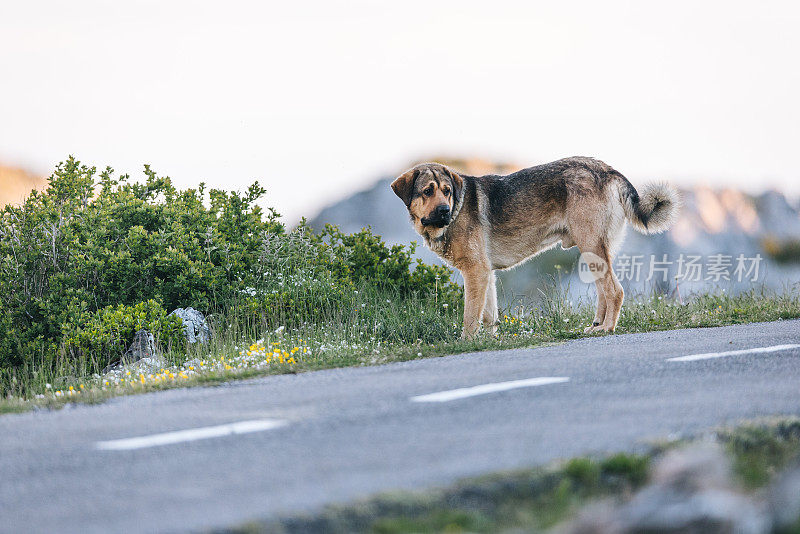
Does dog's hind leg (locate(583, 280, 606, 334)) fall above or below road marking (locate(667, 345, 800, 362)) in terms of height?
above

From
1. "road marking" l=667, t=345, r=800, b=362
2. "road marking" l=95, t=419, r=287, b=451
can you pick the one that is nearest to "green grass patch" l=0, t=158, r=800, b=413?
"road marking" l=667, t=345, r=800, b=362

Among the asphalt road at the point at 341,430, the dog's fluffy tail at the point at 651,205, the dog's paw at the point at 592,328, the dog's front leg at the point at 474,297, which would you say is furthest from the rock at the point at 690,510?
the dog's fluffy tail at the point at 651,205

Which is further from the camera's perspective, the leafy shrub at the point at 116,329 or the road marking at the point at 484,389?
the leafy shrub at the point at 116,329

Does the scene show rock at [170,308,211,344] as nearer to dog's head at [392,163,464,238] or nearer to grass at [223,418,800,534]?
dog's head at [392,163,464,238]

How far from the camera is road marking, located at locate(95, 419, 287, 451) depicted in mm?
5172

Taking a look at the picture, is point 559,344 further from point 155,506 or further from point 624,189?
point 155,506

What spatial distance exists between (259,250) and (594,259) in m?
5.26

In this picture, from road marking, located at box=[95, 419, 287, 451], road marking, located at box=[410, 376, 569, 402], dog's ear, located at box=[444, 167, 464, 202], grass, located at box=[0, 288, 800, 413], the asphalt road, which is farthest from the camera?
dog's ear, located at box=[444, 167, 464, 202]

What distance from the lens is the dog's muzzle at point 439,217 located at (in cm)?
1019

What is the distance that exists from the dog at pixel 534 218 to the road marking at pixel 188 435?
526 cm

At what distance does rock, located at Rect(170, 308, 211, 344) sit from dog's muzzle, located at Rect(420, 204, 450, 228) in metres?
3.55

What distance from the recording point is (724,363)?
7609mm

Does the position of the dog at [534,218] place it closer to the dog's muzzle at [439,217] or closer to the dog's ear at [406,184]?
A: the dog's ear at [406,184]

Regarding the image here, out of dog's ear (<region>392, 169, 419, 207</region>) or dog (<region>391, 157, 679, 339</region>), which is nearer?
dog's ear (<region>392, 169, 419, 207</region>)
